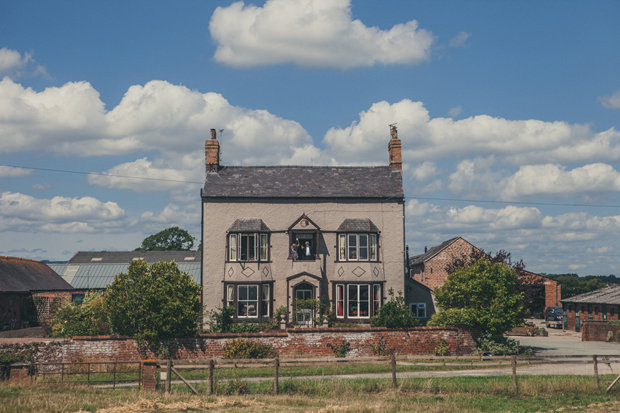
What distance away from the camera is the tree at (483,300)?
28.9 m

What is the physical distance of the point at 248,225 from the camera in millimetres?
36438

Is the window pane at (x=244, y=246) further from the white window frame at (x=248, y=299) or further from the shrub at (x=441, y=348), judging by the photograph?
the shrub at (x=441, y=348)

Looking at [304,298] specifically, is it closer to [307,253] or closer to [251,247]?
[307,253]

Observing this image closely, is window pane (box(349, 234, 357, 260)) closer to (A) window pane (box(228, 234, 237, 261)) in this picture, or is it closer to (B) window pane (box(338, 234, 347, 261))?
(B) window pane (box(338, 234, 347, 261))

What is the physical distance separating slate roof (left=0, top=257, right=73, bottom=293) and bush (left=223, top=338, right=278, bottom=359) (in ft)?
69.8

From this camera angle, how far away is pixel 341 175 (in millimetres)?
39656

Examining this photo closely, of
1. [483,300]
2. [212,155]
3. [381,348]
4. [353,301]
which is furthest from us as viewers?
[212,155]

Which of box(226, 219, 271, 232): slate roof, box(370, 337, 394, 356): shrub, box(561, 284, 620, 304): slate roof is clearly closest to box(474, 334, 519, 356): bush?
box(370, 337, 394, 356): shrub

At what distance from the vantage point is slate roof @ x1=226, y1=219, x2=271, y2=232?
36125 millimetres

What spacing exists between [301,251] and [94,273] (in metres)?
34.1

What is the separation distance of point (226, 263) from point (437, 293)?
14.0 meters

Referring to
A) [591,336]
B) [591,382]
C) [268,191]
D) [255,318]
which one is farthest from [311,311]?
[591,336]

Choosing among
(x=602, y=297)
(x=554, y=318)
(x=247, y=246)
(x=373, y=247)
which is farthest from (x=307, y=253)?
(x=554, y=318)

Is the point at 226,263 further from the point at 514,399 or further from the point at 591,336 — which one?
the point at 591,336
